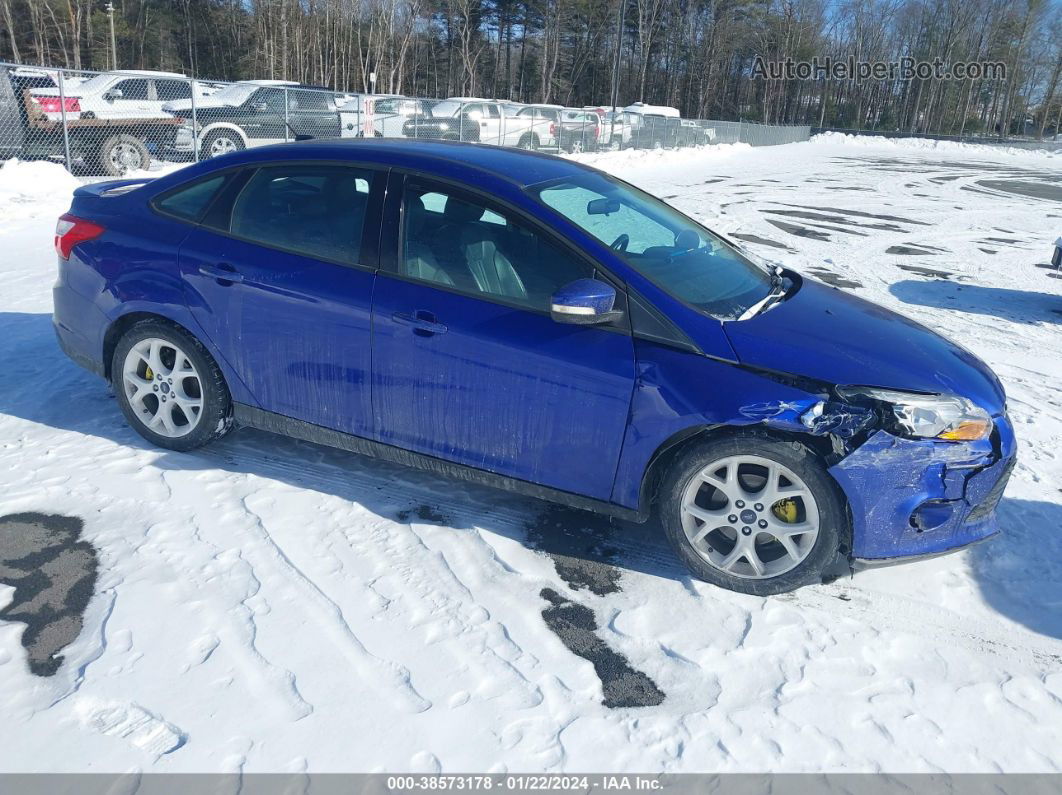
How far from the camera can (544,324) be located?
3.40m

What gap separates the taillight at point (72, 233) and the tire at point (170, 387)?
57 centimetres

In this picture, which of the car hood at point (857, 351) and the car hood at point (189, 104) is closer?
the car hood at point (857, 351)

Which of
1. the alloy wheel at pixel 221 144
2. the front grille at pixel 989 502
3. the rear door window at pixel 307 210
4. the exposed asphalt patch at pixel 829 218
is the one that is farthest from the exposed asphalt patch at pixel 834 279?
the alloy wheel at pixel 221 144

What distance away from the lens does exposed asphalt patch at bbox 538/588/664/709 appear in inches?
109

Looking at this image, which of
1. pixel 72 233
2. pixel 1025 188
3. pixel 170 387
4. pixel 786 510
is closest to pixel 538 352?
pixel 786 510

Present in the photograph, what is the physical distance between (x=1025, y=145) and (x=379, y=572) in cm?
6257

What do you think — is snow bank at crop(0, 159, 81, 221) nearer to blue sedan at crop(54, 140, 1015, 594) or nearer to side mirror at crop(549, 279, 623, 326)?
blue sedan at crop(54, 140, 1015, 594)

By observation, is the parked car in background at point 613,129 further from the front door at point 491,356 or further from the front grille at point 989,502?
the front grille at point 989,502

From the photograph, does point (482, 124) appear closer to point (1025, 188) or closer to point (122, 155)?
point (122, 155)

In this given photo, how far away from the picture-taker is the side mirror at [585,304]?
10.7ft

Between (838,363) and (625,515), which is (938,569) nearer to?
(838,363)

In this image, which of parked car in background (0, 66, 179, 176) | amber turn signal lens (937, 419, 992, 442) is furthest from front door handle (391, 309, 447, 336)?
parked car in background (0, 66, 179, 176)

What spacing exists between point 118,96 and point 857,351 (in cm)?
1505

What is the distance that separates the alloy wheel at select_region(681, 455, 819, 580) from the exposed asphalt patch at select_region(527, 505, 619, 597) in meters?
0.42
